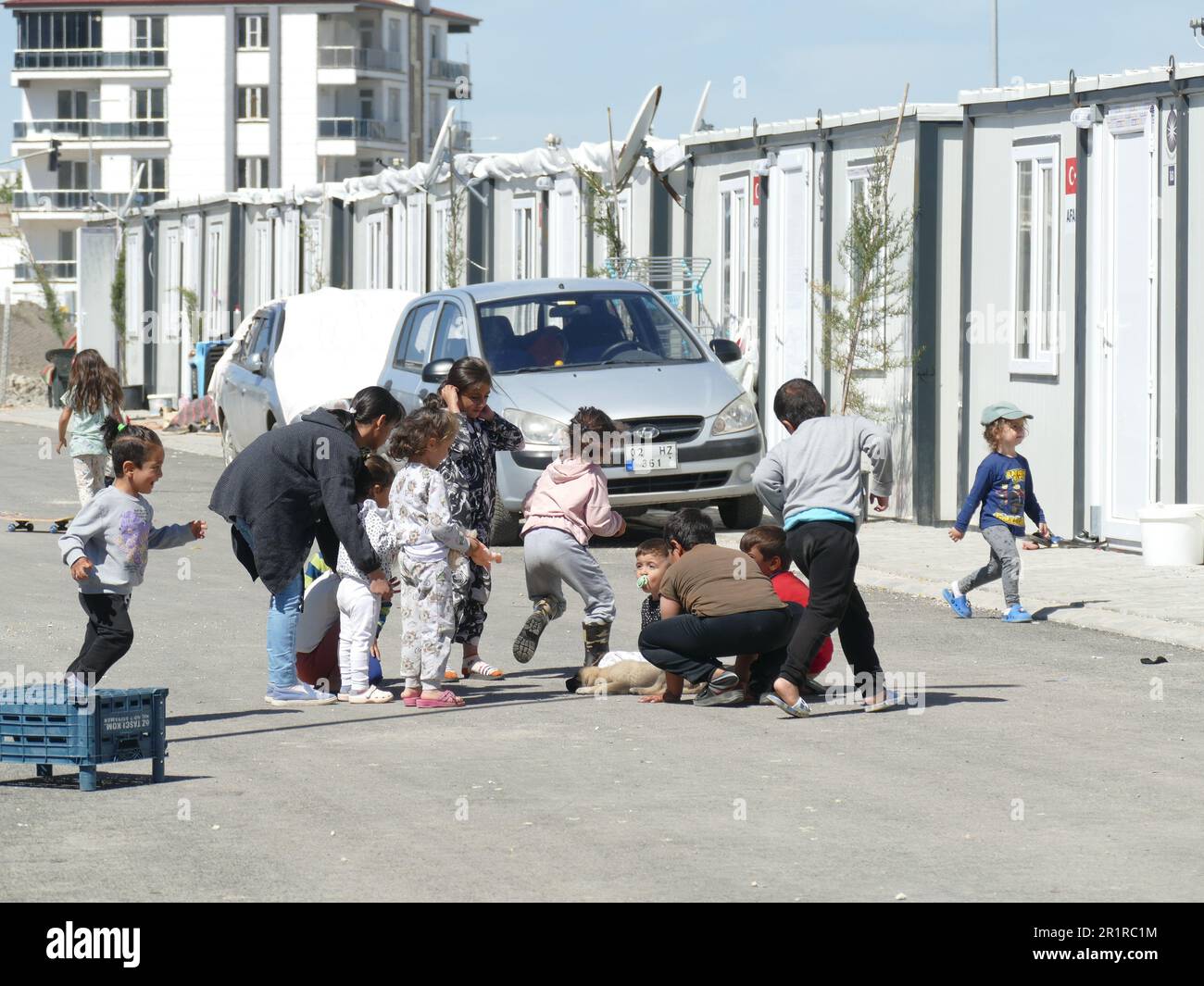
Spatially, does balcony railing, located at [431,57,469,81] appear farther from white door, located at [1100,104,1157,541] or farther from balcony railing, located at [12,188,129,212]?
white door, located at [1100,104,1157,541]

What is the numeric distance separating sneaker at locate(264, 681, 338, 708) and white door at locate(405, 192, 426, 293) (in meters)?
21.8

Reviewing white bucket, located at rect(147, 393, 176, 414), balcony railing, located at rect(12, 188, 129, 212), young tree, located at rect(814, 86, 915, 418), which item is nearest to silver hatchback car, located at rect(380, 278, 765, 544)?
young tree, located at rect(814, 86, 915, 418)

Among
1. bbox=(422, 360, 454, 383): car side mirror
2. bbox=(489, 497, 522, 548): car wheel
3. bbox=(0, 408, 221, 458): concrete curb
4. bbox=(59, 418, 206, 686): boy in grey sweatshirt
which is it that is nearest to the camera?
bbox=(59, 418, 206, 686): boy in grey sweatshirt

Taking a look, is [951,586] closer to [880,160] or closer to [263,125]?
[880,160]

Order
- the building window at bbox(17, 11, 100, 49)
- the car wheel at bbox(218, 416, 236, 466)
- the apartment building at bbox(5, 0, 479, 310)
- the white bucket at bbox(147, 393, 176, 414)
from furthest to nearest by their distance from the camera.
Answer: the building window at bbox(17, 11, 100, 49) < the apartment building at bbox(5, 0, 479, 310) < the white bucket at bbox(147, 393, 176, 414) < the car wheel at bbox(218, 416, 236, 466)

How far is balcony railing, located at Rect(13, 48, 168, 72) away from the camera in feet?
329

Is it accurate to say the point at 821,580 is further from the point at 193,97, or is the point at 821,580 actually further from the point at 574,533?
the point at 193,97

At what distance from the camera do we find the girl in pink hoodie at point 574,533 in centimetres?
1052

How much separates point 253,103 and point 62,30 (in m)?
10.6

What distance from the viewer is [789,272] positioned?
20.8 m

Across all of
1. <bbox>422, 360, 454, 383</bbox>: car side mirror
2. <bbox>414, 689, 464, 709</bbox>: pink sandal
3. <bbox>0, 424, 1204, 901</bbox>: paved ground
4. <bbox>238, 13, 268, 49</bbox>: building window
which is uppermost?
<bbox>238, 13, 268, 49</bbox>: building window

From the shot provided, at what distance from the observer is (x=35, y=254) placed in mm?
104062

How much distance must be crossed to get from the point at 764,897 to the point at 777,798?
151 cm
